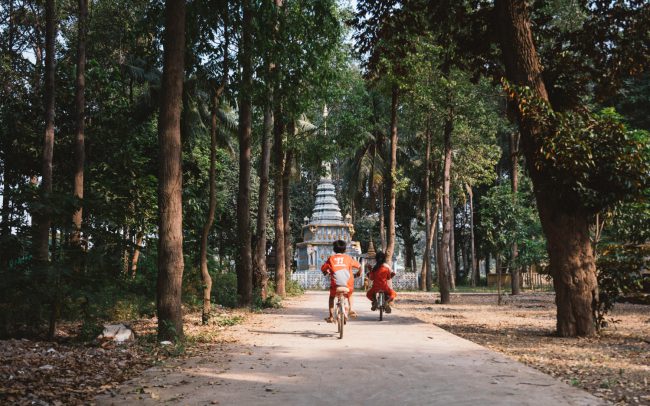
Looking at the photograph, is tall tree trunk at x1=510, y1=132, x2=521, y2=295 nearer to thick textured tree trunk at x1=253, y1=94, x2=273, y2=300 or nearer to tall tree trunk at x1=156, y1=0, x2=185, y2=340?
thick textured tree trunk at x1=253, y1=94, x2=273, y2=300

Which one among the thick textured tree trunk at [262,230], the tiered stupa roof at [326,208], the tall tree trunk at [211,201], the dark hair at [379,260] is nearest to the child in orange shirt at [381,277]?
the dark hair at [379,260]

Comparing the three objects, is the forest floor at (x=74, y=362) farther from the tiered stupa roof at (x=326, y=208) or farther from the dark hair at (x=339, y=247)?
the tiered stupa roof at (x=326, y=208)

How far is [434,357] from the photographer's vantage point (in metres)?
7.88

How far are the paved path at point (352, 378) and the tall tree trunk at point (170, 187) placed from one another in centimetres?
123

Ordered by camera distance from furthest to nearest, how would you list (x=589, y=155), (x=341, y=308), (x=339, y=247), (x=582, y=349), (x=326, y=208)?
1. (x=326, y=208)
2. (x=339, y=247)
3. (x=341, y=308)
4. (x=589, y=155)
5. (x=582, y=349)

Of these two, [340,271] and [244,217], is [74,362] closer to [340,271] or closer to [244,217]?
[340,271]

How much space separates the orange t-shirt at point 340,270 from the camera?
35.9ft

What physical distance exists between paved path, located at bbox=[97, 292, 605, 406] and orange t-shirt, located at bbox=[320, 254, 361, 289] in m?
1.30

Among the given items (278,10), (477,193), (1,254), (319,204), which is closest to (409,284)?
(319,204)

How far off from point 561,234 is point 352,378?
588 centimetres

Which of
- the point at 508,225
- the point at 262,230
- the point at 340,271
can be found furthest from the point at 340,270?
the point at 508,225

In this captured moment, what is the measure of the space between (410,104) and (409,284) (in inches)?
860

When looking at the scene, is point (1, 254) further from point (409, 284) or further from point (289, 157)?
point (409, 284)

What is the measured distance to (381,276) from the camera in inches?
565
